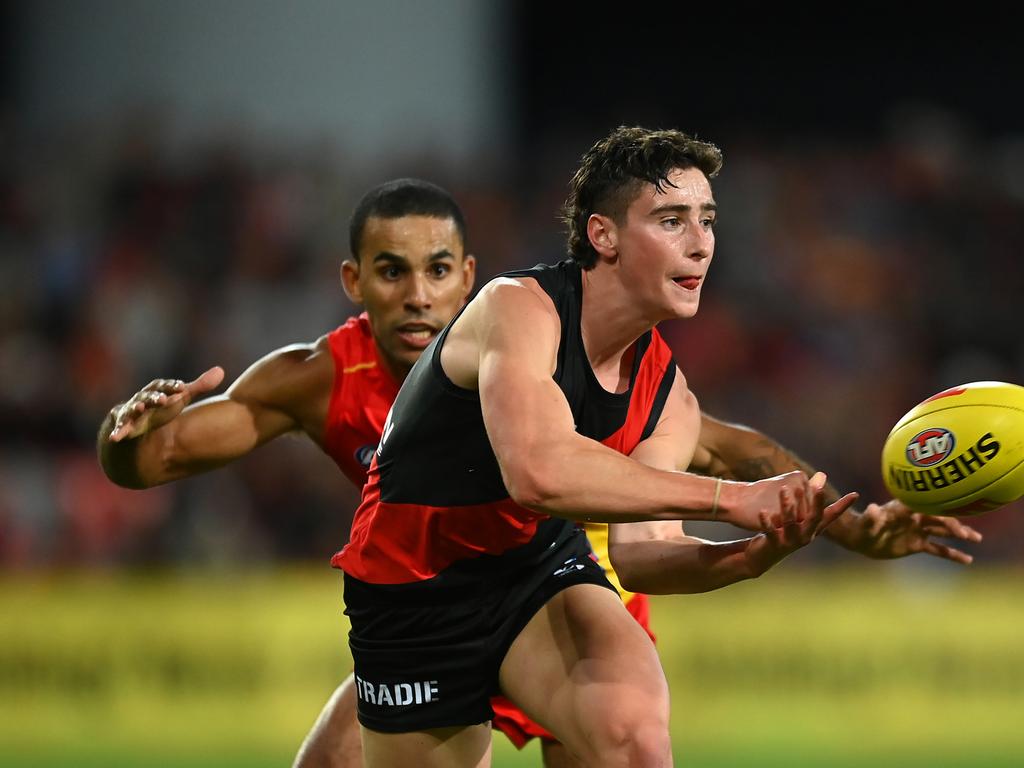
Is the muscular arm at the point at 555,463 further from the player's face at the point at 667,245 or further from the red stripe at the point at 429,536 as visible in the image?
the red stripe at the point at 429,536

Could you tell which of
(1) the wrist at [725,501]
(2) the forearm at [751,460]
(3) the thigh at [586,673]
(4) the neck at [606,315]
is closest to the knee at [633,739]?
(3) the thigh at [586,673]

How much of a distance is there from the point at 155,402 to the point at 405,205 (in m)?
1.36

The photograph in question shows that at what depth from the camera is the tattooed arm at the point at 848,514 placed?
16.7 ft

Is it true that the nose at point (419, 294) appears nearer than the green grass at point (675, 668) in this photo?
Yes

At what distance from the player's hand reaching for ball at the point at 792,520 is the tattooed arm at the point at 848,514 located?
623 mm

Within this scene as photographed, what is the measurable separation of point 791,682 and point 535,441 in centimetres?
673

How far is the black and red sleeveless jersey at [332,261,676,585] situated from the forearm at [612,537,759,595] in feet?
0.97

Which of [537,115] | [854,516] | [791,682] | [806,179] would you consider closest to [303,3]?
[537,115]

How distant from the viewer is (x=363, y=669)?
16.3 ft

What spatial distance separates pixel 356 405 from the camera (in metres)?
5.68

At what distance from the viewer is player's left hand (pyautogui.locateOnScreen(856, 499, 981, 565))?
507cm

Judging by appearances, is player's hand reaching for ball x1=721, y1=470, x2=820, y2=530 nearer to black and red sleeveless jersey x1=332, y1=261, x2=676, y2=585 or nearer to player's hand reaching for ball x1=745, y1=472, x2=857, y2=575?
player's hand reaching for ball x1=745, y1=472, x2=857, y2=575

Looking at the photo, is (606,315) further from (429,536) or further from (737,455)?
(737,455)

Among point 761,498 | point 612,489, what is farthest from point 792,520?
point 612,489
